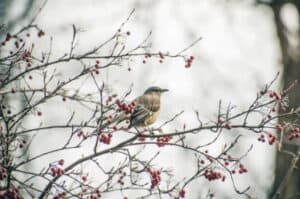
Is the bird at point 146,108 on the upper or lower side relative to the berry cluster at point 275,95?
upper

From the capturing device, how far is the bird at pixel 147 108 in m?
6.63

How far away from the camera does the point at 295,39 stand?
38.1ft

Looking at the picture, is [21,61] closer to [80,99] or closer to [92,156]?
[80,99]

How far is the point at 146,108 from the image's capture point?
724 cm

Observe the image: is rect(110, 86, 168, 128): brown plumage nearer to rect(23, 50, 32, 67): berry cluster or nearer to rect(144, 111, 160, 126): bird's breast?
rect(144, 111, 160, 126): bird's breast

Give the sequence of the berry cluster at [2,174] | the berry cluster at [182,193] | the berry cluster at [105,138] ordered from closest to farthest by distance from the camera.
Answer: the berry cluster at [2,174] < the berry cluster at [182,193] < the berry cluster at [105,138]

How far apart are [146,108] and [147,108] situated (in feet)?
1.45

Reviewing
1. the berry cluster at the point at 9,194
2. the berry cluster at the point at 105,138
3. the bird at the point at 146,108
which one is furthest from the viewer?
the bird at the point at 146,108

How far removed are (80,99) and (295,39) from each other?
286 inches

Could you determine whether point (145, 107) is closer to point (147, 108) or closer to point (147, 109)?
point (147, 108)

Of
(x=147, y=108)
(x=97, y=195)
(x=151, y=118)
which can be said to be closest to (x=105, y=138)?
(x=97, y=195)

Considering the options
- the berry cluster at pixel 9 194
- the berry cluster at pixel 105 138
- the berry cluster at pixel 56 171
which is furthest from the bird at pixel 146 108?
the berry cluster at pixel 9 194

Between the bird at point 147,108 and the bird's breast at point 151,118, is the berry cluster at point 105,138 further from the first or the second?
the bird's breast at point 151,118

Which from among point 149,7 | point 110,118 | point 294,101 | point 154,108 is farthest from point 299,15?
point 110,118
